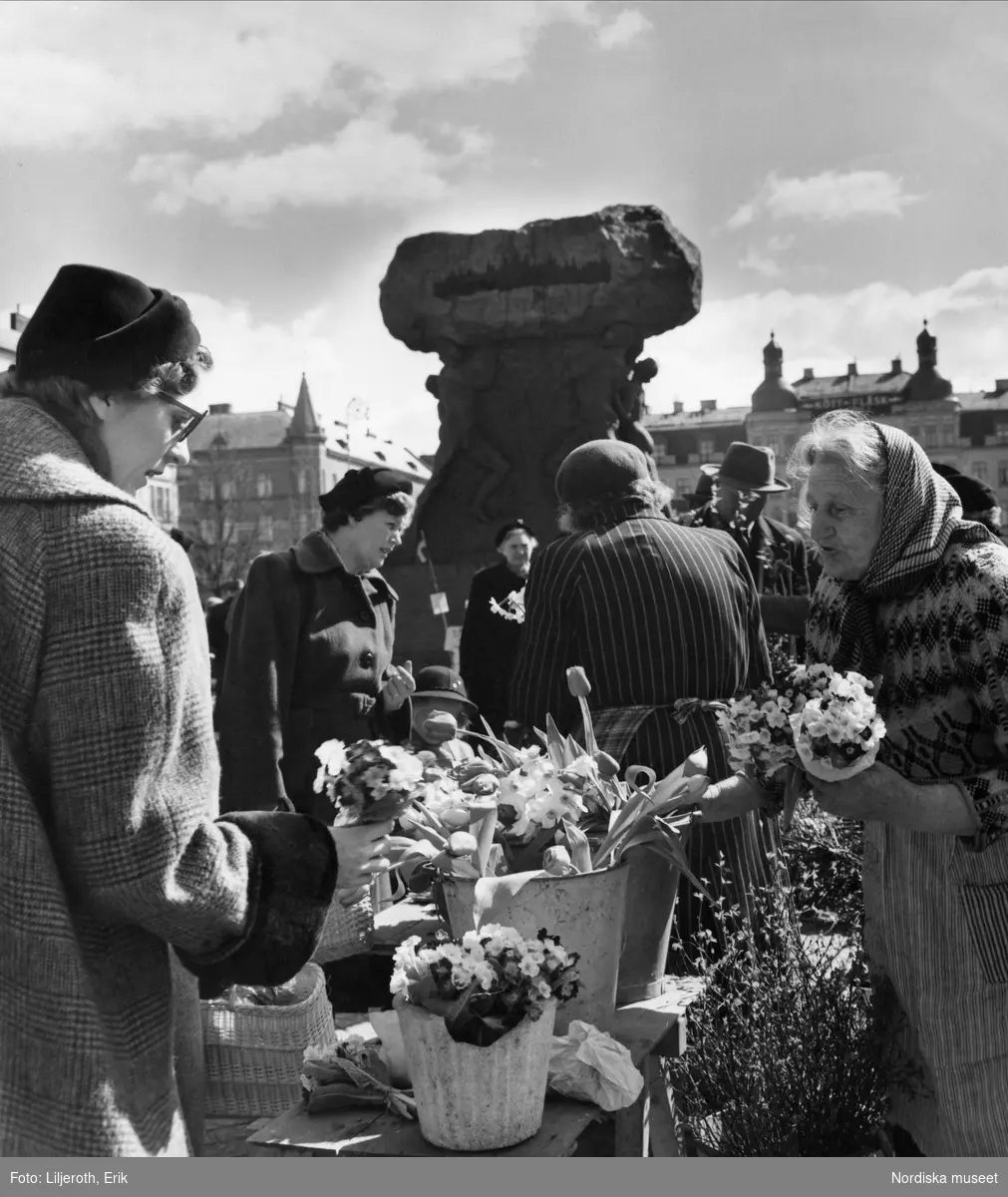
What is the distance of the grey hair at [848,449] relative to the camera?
262 centimetres

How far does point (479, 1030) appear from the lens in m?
1.85

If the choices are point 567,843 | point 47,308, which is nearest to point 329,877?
point 567,843

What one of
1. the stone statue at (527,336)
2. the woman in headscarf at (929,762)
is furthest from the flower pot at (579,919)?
the stone statue at (527,336)

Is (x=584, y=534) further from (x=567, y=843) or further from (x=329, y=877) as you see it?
(x=329, y=877)

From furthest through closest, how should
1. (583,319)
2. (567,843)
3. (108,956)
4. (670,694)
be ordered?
(583,319), (670,694), (567,843), (108,956)

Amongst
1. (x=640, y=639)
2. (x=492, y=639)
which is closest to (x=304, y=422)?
(x=492, y=639)

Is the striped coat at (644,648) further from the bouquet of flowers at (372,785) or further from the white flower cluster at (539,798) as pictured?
the bouquet of flowers at (372,785)

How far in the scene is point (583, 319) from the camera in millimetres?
9492

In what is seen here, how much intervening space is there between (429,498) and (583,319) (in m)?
1.71

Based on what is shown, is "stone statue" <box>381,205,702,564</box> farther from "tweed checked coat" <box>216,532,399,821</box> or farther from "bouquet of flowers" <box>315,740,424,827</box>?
"bouquet of flowers" <box>315,740,424,827</box>

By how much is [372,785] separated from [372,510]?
256 cm

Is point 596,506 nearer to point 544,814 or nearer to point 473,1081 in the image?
point 544,814

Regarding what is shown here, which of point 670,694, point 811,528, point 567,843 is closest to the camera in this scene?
point 567,843

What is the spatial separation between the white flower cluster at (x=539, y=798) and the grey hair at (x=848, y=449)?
2.68ft
